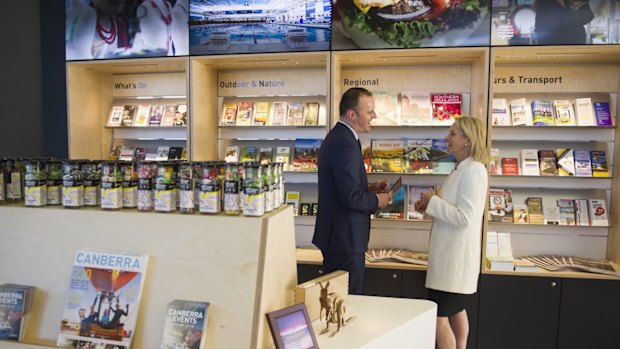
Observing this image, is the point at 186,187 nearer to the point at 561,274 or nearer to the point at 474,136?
the point at 474,136

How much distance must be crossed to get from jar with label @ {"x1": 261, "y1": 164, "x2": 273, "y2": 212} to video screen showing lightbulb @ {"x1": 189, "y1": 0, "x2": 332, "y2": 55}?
89.5 inches

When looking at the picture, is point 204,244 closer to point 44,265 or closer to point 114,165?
point 114,165

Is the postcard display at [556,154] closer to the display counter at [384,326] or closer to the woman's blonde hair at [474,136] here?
the woman's blonde hair at [474,136]

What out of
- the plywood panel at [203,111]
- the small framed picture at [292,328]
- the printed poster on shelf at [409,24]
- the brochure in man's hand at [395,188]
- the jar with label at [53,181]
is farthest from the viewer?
the plywood panel at [203,111]

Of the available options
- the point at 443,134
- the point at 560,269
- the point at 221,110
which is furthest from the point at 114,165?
the point at 560,269

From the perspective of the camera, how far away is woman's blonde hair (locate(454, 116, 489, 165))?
Result: 3.02 meters

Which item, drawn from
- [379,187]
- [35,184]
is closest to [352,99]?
[379,187]

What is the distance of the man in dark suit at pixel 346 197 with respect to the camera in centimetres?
293

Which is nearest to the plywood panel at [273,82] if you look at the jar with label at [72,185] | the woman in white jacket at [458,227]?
the woman in white jacket at [458,227]

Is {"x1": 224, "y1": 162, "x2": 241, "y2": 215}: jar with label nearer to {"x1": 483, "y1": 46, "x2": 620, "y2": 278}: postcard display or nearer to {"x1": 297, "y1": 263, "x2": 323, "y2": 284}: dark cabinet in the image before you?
{"x1": 297, "y1": 263, "x2": 323, "y2": 284}: dark cabinet

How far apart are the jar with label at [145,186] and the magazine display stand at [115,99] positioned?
2431 mm

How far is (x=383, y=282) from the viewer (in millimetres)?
3859

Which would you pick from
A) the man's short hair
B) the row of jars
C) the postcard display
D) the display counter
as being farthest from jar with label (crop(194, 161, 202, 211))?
the postcard display

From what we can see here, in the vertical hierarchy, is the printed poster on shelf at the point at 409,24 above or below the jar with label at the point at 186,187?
above
